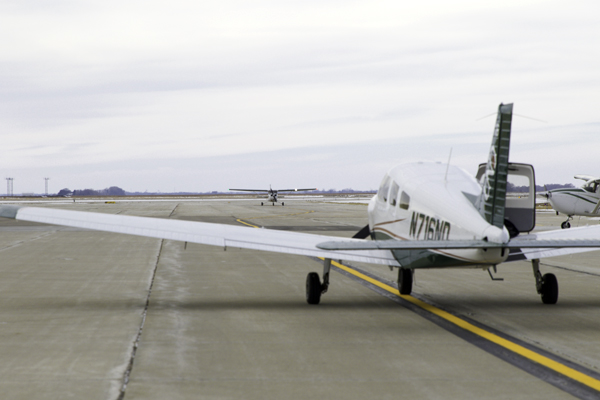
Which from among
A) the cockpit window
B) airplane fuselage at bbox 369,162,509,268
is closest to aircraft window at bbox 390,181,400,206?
airplane fuselage at bbox 369,162,509,268

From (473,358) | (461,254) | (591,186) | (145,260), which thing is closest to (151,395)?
(473,358)

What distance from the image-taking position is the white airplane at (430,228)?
8250 millimetres

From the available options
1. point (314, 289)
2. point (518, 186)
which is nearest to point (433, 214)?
point (518, 186)

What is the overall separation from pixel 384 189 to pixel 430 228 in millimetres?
2036

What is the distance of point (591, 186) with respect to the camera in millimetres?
34031

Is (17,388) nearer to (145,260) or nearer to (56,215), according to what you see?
(56,215)

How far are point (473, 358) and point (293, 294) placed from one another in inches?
210

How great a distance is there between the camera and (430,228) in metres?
9.16

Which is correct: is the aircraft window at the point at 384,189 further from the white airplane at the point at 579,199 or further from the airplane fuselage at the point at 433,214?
the white airplane at the point at 579,199

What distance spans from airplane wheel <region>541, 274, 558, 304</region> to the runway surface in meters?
0.28

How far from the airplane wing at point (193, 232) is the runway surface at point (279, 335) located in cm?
93

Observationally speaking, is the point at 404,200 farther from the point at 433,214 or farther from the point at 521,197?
the point at 521,197

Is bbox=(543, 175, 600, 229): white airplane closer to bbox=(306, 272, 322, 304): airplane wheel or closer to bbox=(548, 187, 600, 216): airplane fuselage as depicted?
bbox=(548, 187, 600, 216): airplane fuselage

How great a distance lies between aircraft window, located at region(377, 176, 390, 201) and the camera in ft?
35.9
